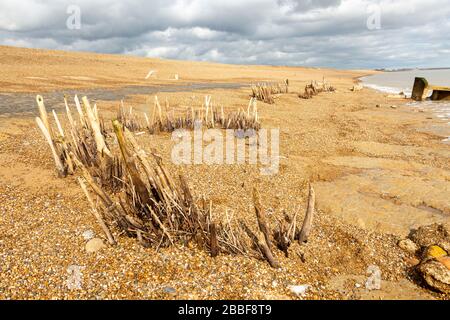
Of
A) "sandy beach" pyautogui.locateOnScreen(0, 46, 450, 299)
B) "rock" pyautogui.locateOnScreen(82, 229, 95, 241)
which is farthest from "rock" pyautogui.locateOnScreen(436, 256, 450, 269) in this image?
"rock" pyautogui.locateOnScreen(82, 229, 95, 241)

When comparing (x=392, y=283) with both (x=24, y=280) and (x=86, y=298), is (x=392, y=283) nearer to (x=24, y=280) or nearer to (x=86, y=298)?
(x=86, y=298)

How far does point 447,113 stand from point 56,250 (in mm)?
17281

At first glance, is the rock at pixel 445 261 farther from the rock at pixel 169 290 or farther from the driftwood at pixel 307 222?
the rock at pixel 169 290

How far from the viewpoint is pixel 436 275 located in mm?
3221

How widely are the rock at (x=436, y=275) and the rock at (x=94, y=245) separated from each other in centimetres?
372

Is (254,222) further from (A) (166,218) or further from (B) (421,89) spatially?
(B) (421,89)

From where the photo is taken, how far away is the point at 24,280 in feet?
10.5

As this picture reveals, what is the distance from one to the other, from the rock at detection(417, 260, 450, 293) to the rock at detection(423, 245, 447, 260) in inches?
9.4

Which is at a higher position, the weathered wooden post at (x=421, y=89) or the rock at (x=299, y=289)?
the weathered wooden post at (x=421, y=89)

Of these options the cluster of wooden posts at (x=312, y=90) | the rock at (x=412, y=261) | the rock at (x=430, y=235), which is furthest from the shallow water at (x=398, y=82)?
the rock at (x=412, y=261)

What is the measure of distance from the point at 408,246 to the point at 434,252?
1.47 feet

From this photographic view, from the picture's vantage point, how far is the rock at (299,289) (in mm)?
3221
